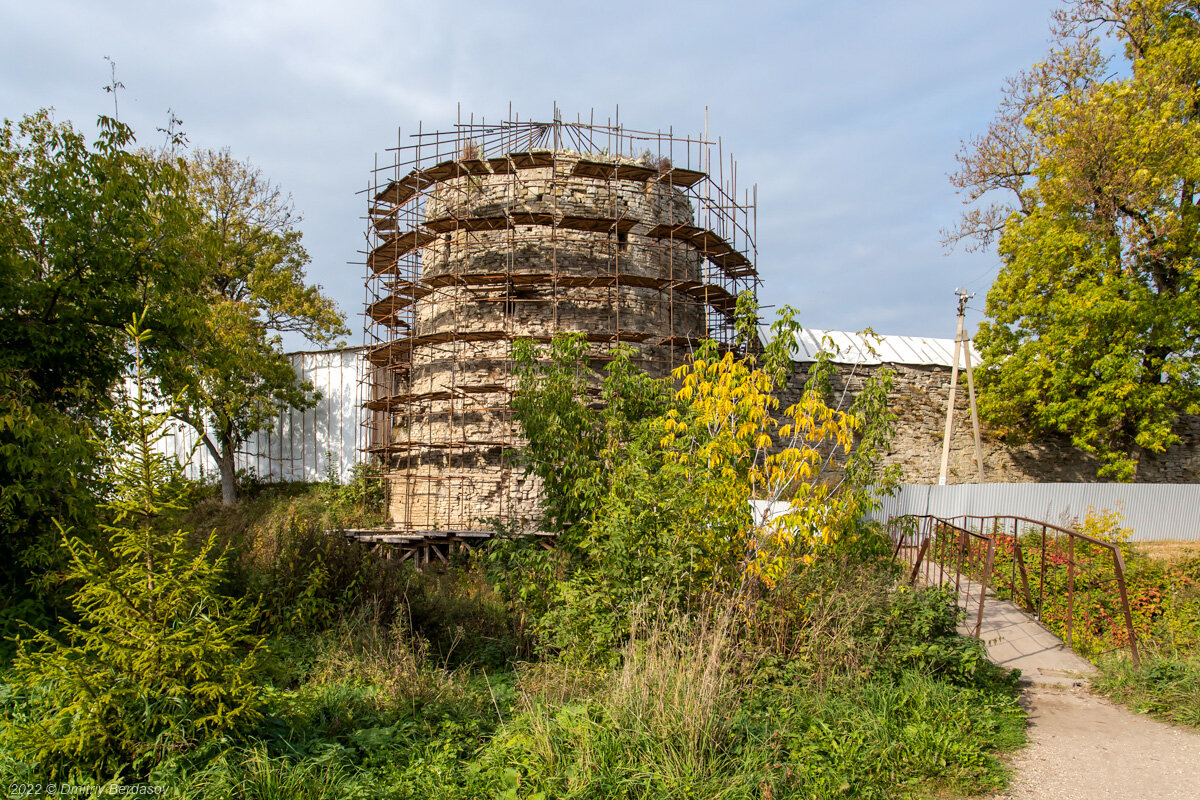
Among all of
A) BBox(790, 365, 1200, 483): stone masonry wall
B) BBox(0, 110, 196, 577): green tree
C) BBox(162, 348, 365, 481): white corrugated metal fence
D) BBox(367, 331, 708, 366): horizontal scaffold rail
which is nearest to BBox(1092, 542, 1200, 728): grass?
BBox(367, 331, 708, 366): horizontal scaffold rail

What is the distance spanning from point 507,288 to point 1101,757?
11.7 meters

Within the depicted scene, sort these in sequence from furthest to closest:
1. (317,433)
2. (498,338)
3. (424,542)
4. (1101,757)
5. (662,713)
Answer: (317,433), (498,338), (424,542), (1101,757), (662,713)

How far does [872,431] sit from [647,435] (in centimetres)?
208

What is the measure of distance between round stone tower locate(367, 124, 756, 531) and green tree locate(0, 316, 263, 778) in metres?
9.82

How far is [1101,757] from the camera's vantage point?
4582mm

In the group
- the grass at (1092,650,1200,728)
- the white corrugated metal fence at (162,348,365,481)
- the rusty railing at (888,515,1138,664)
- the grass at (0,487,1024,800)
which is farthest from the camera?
the white corrugated metal fence at (162,348,365,481)

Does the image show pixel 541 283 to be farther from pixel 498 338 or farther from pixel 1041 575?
pixel 1041 575

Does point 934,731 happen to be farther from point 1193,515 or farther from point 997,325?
point 997,325

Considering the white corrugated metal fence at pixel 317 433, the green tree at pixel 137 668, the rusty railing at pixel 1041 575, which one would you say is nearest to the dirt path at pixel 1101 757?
the rusty railing at pixel 1041 575

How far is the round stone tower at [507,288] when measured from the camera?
1388cm

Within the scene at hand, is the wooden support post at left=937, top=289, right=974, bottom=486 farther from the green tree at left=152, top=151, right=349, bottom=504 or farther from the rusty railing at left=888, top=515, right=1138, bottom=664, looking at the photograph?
the green tree at left=152, top=151, right=349, bottom=504

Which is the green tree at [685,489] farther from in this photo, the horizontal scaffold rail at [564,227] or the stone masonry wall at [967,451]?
the stone masonry wall at [967,451]

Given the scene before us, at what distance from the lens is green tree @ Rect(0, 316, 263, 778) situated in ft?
10.7

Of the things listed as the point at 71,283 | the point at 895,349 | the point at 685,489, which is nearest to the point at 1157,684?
the point at 685,489
